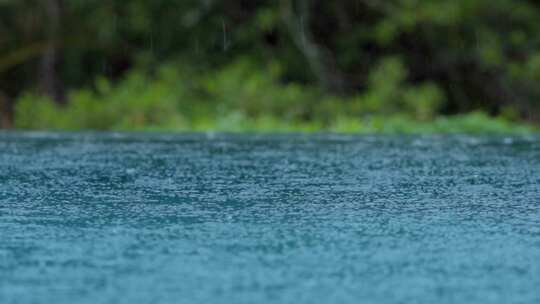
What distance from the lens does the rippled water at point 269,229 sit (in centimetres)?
171

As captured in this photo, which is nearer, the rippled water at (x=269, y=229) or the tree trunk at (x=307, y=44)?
the rippled water at (x=269, y=229)

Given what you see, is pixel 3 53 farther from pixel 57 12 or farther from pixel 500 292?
pixel 500 292

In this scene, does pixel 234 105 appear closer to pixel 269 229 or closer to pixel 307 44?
pixel 307 44

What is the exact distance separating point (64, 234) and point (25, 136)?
3.86 meters

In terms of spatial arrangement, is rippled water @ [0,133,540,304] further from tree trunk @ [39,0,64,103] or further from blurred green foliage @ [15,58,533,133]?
tree trunk @ [39,0,64,103]

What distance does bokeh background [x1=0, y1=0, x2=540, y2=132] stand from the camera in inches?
357

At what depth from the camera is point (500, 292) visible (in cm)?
168

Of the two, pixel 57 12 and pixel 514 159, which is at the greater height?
pixel 57 12

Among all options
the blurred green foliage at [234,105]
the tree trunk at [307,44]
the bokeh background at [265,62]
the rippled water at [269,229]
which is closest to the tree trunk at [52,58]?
the bokeh background at [265,62]

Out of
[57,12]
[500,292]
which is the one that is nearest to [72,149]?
[500,292]

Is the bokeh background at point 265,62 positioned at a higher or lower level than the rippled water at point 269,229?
higher

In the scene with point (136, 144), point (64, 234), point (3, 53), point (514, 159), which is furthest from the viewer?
point (3, 53)

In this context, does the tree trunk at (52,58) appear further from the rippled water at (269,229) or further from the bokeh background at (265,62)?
the rippled water at (269,229)

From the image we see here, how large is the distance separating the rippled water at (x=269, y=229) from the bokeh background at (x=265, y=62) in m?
4.49
